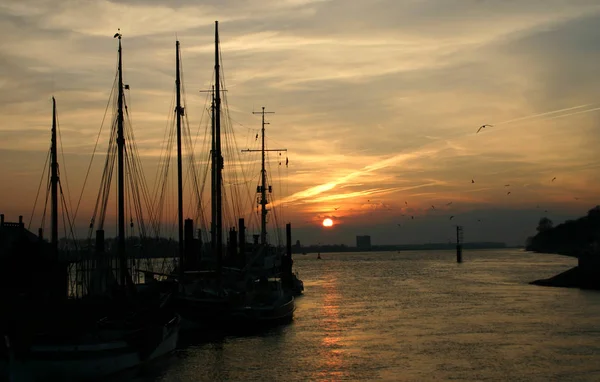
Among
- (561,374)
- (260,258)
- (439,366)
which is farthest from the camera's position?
(260,258)

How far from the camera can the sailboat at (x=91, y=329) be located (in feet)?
102

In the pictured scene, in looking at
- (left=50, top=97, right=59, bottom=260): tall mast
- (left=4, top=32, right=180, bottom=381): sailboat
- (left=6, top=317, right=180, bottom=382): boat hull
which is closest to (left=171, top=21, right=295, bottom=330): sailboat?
(left=4, top=32, right=180, bottom=381): sailboat

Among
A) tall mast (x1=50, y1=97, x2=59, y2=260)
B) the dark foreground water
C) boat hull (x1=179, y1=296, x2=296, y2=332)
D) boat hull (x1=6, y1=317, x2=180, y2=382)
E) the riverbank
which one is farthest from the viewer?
the riverbank

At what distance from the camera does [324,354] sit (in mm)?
43781

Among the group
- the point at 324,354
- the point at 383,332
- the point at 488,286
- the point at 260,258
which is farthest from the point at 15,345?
the point at 488,286

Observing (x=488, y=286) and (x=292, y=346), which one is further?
(x=488, y=286)

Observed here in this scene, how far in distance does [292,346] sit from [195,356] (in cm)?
706

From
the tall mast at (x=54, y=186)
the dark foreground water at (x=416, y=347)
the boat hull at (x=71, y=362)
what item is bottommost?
the dark foreground water at (x=416, y=347)

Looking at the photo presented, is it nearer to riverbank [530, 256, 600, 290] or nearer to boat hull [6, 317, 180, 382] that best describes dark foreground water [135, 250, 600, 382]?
boat hull [6, 317, 180, 382]

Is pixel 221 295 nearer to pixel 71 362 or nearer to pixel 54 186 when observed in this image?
pixel 54 186

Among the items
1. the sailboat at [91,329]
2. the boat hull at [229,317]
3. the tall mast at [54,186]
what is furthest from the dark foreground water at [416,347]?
the tall mast at [54,186]

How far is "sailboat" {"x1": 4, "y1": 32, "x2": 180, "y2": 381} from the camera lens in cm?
3111

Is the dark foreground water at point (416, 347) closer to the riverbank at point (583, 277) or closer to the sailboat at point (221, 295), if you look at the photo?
the sailboat at point (221, 295)

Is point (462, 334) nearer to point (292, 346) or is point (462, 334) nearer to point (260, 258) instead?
point (292, 346)
